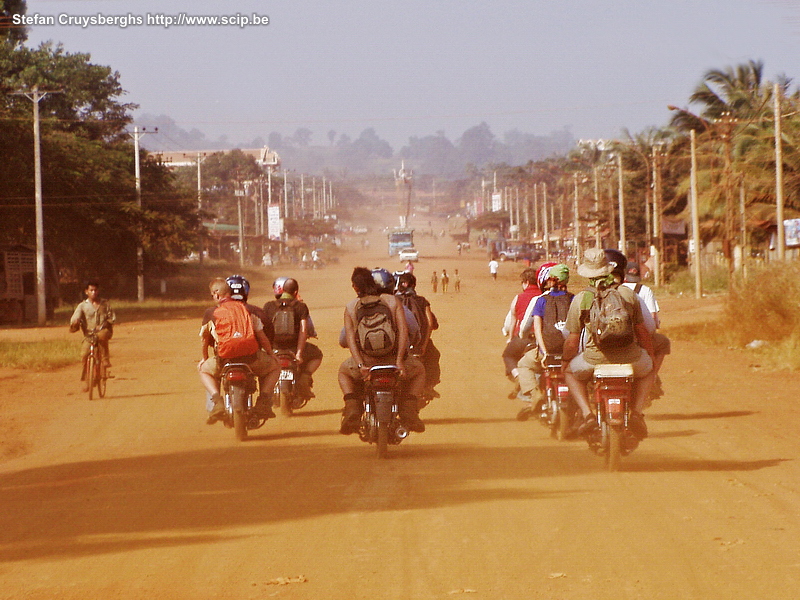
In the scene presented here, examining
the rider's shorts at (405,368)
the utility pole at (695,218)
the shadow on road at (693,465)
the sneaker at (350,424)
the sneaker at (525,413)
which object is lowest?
the shadow on road at (693,465)

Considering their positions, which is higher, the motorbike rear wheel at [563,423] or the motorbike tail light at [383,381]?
the motorbike tail light at [383,381]

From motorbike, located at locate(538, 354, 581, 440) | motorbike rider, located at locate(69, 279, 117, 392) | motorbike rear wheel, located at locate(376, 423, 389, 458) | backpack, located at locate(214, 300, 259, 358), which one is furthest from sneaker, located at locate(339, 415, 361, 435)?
motorbike rider, located at locate(69, 279, 117, 392)

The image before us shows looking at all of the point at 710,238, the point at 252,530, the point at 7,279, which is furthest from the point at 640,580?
the point at 710,238

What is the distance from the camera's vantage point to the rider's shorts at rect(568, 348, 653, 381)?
831 centimetres

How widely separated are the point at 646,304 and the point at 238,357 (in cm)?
410

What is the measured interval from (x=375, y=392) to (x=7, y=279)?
3257cm

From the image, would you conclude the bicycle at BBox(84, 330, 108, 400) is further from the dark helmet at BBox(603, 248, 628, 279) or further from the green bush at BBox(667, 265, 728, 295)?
the green bush at BBox(667, 265, 728, 295)

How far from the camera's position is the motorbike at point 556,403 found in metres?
9.88

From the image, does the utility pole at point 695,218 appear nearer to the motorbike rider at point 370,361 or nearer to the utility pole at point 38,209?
the utility pole at point 38,209

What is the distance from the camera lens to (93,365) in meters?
15.5

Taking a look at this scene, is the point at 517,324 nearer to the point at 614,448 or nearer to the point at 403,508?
the point at 614,448

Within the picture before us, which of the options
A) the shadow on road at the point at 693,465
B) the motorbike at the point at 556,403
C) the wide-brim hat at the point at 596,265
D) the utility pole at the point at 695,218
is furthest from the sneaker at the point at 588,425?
the utility pole at the point at 695,218

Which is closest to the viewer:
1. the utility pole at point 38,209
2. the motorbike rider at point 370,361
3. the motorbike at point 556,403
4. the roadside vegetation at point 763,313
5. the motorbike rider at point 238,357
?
the motorbike rider at point 370,361

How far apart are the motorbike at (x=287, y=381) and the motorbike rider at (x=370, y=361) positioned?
98.1 inches
